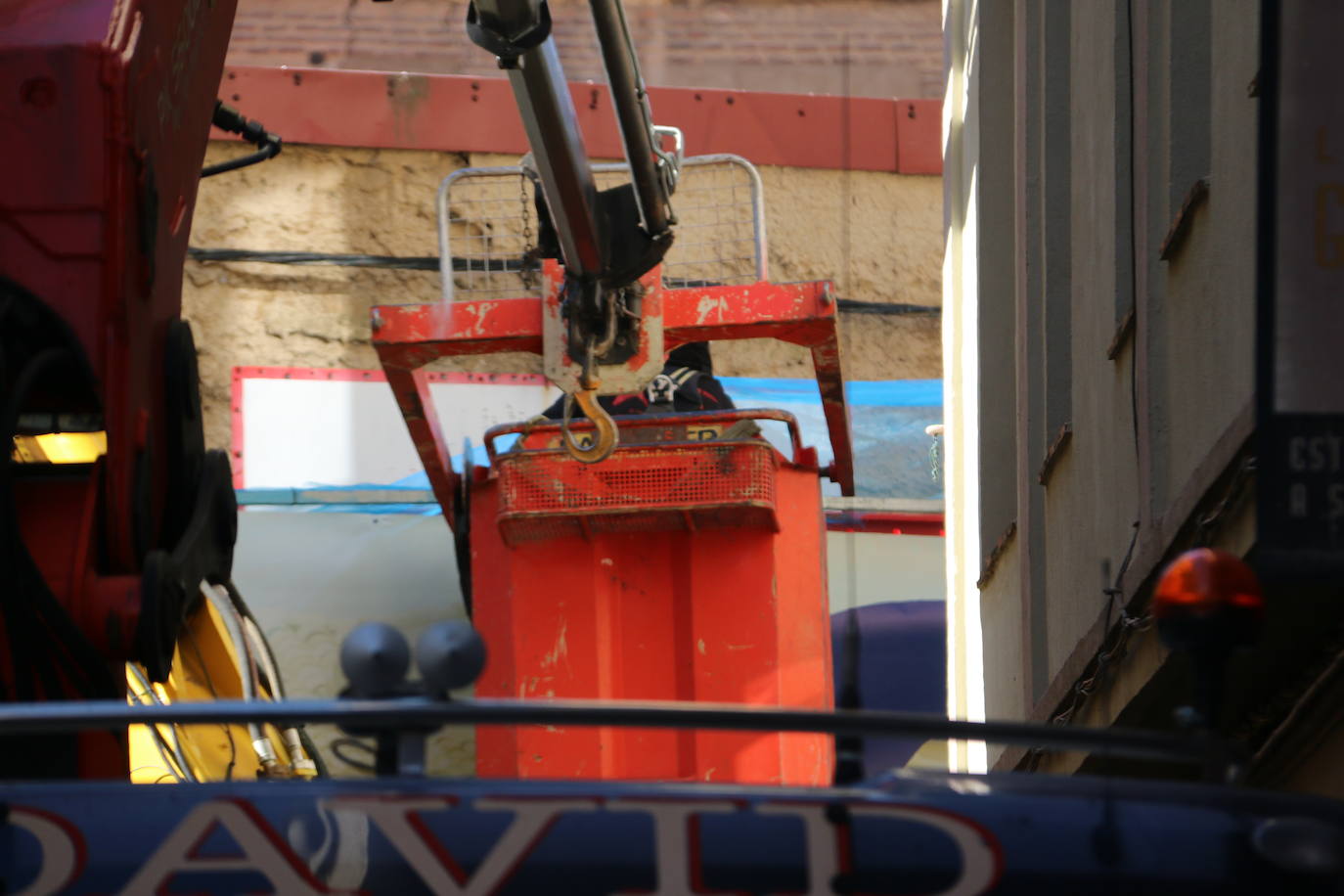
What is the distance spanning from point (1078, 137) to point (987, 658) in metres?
3.42

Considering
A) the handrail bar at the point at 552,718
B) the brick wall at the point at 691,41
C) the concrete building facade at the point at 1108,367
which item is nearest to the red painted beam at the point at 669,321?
the concrete building facade at the point at 1108,367

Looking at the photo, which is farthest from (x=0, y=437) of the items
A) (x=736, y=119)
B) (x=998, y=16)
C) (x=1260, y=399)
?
(x=736, y=119)

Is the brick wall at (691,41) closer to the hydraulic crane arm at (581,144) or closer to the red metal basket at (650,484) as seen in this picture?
the hydraulic crane arm at (581,144)

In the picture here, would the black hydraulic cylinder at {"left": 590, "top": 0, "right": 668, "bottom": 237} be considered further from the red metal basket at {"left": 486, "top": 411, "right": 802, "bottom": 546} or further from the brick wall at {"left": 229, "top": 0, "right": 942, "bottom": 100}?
the brick wall at {"left": 229, "top": 0, "right": 942, "bottom": 100}

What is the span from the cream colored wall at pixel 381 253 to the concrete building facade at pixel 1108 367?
352 centimetres

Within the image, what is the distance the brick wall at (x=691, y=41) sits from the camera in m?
16.1

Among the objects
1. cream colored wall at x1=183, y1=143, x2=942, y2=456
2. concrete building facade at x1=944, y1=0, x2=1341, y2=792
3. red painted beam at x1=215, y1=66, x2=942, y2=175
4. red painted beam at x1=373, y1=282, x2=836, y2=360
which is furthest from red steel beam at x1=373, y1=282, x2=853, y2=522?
red painted beam at x1=215, y1=66, x2=942, y2=175

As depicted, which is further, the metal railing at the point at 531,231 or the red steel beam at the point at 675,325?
the metal railing at the point at 531,231

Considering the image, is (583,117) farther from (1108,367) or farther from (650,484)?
(1108,367)

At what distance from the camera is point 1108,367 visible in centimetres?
636

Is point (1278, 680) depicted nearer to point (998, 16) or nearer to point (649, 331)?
point (649, 331)

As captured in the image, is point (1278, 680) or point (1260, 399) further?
point (1278, 680)

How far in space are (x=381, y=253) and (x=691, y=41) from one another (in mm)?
3825

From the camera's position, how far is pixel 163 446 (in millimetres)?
4473
